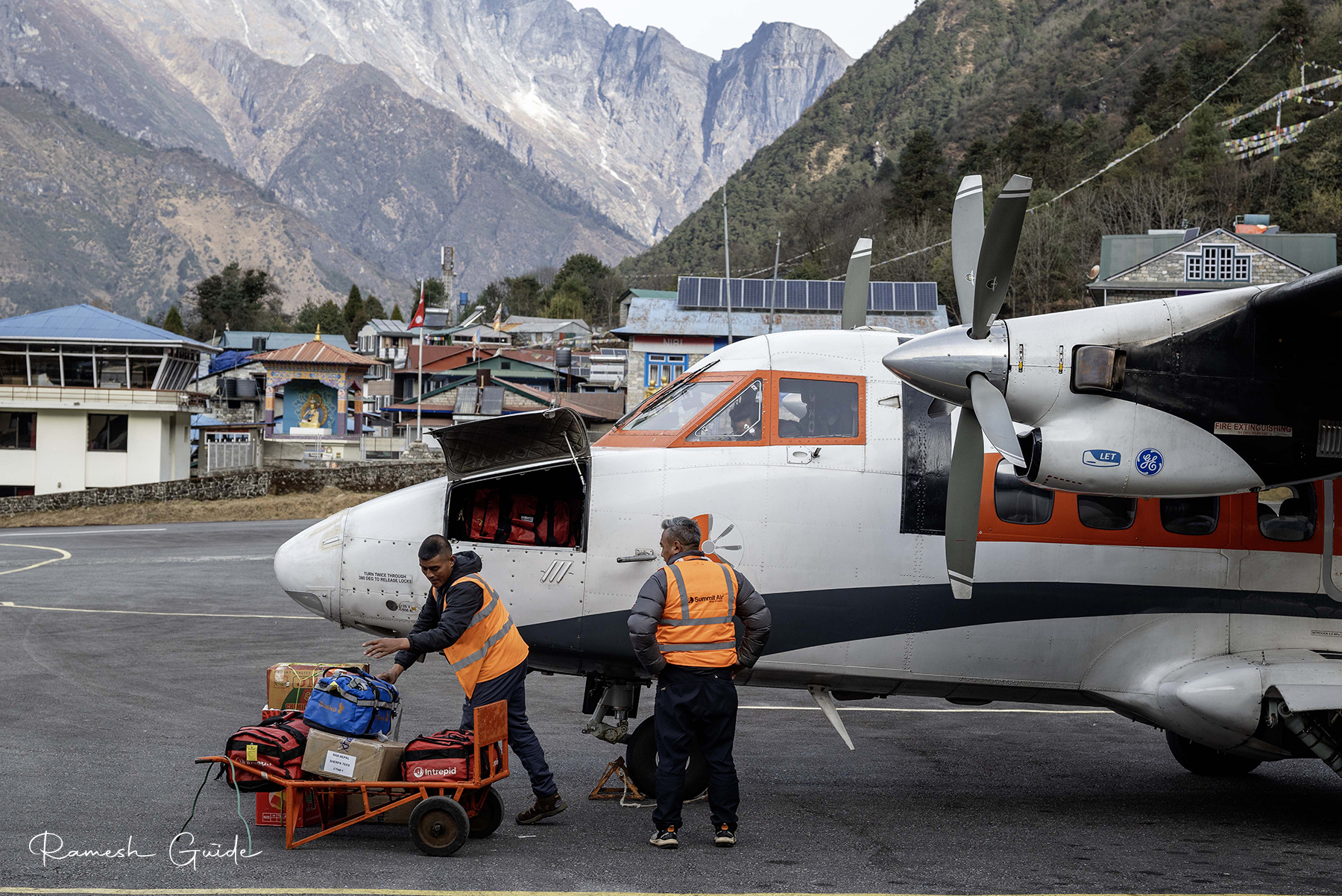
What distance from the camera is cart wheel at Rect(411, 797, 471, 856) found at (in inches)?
284

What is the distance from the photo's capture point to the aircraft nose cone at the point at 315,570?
872 centimetres

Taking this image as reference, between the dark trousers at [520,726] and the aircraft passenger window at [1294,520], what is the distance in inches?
249

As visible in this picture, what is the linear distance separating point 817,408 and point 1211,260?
4611cm

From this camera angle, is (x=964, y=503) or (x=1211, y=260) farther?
(x=1211, y=260)

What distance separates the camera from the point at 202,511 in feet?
139

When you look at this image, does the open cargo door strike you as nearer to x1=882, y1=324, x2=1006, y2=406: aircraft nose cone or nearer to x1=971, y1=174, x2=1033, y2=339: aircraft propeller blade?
x1=882, y1=324, x2=1006, y2=406: aircraft nose cone

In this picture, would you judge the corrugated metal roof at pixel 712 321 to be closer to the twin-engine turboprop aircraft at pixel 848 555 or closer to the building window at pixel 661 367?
the building window at pixel 661 367

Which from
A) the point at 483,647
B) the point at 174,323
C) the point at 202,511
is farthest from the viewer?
the point at 174,323

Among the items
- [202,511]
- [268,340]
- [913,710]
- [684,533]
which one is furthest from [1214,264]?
[268,340]

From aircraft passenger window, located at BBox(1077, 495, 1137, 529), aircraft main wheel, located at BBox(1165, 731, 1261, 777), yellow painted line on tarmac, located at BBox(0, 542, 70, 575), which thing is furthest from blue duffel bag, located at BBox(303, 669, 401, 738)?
yellow painted line on tarmac, located at BBox(0, 542, 70, 575)

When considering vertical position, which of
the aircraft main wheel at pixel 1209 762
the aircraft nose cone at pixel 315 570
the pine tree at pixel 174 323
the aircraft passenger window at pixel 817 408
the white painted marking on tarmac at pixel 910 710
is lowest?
the white painted marking on tarmac at pixel 910 710

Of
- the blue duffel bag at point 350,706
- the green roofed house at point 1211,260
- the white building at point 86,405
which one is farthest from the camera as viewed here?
the white building at point 86,405

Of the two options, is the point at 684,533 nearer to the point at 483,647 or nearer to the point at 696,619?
the point at 696,619

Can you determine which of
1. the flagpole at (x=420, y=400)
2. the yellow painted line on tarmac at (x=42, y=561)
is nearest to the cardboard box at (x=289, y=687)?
the yellow painted line on tarmac at (x=42, y=561)
